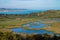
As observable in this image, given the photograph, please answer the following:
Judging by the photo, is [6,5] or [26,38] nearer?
[26,38]

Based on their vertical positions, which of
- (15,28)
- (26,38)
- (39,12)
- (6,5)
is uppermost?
→ (6,5)

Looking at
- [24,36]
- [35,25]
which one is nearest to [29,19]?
[35,25]

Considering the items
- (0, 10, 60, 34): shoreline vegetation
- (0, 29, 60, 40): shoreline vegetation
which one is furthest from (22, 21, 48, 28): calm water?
(0, 29, 60, 40): shoreline vegetation

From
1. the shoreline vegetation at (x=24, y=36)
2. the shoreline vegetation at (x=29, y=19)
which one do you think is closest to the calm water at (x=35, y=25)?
the shoreline vegetation at (x=29, y=19)

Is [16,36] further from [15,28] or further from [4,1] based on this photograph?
[4,1]

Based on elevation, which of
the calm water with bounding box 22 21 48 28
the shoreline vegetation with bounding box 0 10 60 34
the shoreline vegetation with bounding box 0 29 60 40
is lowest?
the shoreline vegetation with bounding box 0 29 60 40

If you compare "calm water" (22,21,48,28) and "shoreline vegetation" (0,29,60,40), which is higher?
"calm water" (22,21,48,28)

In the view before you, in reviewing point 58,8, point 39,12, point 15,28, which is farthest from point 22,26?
point 58,8

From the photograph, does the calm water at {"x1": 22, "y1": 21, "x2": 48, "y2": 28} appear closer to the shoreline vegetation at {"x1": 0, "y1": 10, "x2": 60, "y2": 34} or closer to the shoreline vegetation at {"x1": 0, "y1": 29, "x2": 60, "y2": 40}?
the shoreline vegetation at {"x1": 0, "y1": 10, "x2": 60, "y2": 34}

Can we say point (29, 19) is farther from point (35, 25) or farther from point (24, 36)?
point (24, 36)
